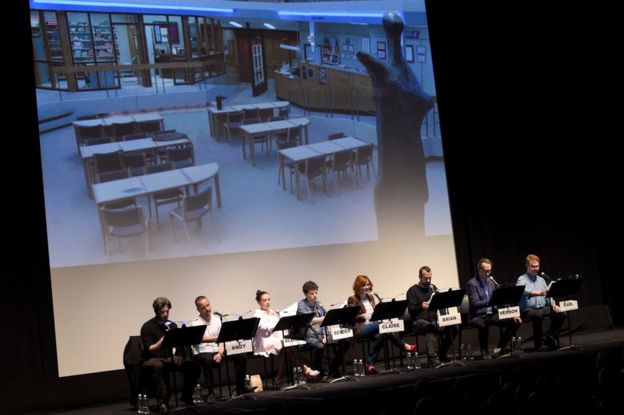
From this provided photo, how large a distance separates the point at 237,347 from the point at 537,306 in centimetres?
337

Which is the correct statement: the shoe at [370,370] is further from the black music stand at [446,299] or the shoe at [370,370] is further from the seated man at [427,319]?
the black music stand at [446,299]

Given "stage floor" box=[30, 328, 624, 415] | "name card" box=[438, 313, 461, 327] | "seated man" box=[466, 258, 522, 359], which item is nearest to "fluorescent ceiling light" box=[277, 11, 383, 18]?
"seated man" box=[466, 258, 522, 359]

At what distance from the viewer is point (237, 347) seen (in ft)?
28.6

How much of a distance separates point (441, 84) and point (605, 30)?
2309mm

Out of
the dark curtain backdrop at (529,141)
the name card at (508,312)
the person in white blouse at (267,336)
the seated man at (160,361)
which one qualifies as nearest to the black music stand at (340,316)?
the person in white blouse at (267,336)

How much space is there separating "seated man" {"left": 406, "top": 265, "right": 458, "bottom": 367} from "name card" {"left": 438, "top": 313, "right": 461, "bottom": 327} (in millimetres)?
224

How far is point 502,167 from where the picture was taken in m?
12.0

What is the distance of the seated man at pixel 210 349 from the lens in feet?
29.0

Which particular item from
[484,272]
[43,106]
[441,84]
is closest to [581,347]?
[484,272]

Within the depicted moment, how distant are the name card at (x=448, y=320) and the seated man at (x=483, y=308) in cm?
43

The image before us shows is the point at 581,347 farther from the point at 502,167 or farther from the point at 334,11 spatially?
the point at 334,11

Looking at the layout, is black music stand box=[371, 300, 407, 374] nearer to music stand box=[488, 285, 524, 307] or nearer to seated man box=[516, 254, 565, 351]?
music stand box=[488, 285, 524, 307]

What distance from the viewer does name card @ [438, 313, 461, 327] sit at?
381 inches

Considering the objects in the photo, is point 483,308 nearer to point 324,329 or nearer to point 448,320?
point 448,320
